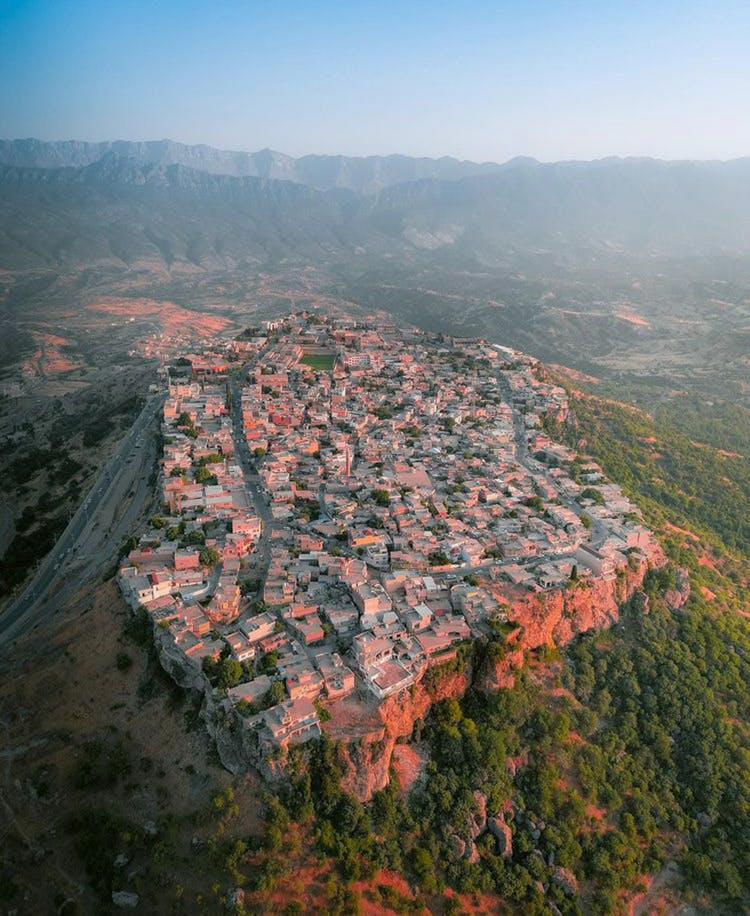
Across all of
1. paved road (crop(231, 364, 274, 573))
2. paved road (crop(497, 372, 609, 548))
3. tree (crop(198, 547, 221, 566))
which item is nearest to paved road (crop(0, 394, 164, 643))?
paved road (crop(231, 364, 274, 573))

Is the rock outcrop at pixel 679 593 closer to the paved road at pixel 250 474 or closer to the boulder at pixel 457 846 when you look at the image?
the boulder at pixel 457 846

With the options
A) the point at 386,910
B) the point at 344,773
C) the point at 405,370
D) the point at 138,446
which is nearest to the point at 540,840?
the point at 386,910

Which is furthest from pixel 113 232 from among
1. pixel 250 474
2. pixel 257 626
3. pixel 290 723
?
pixel 290 723

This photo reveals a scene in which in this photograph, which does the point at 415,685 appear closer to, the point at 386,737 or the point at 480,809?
the point at 386,737

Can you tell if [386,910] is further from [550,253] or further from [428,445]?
[550,253]

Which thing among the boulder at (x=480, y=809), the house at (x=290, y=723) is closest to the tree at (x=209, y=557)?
the house at (x=290, y=723)
